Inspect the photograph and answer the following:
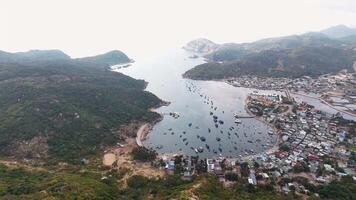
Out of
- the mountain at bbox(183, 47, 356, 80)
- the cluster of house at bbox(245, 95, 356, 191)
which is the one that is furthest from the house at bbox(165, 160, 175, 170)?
the mountain at bbox(183, 47, 356, 80)

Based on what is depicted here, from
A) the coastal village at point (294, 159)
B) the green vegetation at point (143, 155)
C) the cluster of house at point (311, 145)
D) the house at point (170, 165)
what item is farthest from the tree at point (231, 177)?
the green vegetation at point (143, 155)

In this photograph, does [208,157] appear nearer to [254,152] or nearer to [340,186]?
[254,152]

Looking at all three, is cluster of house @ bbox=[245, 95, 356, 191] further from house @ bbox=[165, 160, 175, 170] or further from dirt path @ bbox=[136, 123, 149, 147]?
dirt path @ bbox=[136, 123, 149, 147]

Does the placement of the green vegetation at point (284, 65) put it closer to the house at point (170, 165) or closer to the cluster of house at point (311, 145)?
the cluster of house at point (311, 145)

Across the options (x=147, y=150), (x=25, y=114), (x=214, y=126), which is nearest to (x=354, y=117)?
(x=214, y=126)

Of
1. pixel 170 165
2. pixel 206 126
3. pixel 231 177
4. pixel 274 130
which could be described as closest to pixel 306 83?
pixel 274 130
